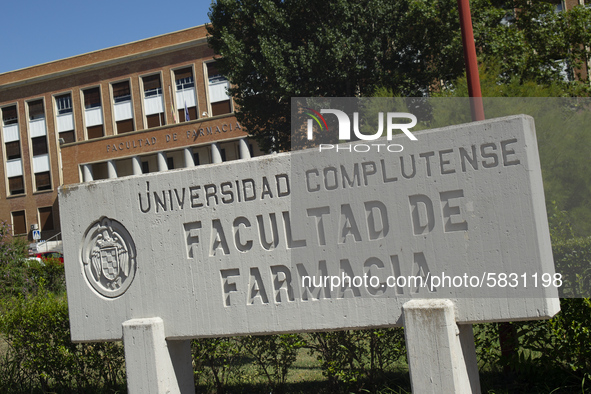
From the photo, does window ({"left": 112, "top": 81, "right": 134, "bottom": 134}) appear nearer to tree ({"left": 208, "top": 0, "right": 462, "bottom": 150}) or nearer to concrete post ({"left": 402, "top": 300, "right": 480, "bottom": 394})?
tree ({"left": 208, "top": 0, "right": 462, "bottom": 150})

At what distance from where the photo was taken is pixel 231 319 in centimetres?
430

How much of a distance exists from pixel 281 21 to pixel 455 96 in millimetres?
7594

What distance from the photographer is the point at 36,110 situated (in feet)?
131

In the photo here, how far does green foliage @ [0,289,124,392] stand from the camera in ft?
17.7

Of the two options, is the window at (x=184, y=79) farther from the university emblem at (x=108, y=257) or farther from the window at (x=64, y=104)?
the university emblem at (x=108, y=257)

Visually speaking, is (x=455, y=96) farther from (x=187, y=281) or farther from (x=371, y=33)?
(x=187, y=281)

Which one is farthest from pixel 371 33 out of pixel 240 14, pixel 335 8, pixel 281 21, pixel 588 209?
pixel 588 209

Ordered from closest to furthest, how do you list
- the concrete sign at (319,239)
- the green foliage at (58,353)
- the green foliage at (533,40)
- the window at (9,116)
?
the concrete sign at (319,239) → the green foliage at (58,353) → the green foliage at (533,40) → the window at (9,116)

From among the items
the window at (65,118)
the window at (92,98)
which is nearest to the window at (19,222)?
the window at (65,118)

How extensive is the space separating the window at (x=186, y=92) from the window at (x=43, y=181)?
40.6ft

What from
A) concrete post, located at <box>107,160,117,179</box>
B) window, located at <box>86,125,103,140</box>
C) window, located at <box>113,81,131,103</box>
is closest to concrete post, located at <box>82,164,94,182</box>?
concrete post, located at <box>107,160,117,179</box>

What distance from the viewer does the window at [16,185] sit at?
4050 centimetres

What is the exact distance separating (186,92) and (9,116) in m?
16.0

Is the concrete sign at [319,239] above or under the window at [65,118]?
under
